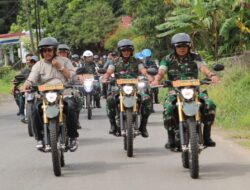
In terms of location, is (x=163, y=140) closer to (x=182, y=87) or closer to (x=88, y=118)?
(x=182, y=87)

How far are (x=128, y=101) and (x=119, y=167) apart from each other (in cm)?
137

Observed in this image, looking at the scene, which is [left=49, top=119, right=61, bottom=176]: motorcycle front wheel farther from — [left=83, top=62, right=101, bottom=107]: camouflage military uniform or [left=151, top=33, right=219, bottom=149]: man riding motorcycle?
[left=83, top=62, right=101, bottom=107]: camouflage military uniform

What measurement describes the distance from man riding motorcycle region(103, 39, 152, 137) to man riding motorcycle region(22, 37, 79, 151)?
1380 mm

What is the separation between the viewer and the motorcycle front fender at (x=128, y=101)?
34.1 ft

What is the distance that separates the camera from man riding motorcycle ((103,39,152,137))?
10.9m

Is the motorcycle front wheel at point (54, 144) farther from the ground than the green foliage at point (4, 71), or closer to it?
farther from the ground

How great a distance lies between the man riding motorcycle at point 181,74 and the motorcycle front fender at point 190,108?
326mm

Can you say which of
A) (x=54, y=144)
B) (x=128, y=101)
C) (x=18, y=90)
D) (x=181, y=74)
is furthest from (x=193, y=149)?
(x=18, y=90)

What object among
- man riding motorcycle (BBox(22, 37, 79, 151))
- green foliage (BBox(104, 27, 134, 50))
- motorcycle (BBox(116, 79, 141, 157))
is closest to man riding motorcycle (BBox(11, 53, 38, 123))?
motorcycle (BBox(116, 79, 141, 157))

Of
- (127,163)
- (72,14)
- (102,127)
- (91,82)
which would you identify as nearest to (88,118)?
(91,82)

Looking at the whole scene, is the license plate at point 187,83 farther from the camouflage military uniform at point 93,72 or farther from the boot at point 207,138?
the camouflage military uniform at point 93,72

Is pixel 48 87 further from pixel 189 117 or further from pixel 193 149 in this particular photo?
pixel 193 149

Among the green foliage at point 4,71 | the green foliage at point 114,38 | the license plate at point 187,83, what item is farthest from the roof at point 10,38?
Result: the license plate at point 187,83

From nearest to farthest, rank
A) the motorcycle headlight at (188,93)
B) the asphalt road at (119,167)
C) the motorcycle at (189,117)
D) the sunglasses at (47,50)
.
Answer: the asphalt road at (119,167)
the motorcycle at (189,117)
the motorcycle headlight at (188,93)
the sunglasses at (47,50)
